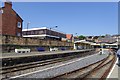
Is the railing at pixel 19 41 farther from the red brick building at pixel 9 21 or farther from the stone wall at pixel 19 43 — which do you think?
the red brick building at pixel 9 21

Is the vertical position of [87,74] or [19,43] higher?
[19,43]

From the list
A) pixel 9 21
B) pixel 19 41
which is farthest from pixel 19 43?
Answer: pixel 9 21

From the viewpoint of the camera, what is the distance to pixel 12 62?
21.9m

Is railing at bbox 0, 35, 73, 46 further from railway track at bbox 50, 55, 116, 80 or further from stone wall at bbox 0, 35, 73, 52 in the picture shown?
railway track at bbox 50, 55, 116, 80

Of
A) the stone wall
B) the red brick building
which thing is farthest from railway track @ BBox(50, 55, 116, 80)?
the red brick building

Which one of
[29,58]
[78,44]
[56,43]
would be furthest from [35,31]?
[29,58]

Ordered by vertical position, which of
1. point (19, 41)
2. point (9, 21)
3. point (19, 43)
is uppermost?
point (9, 21)

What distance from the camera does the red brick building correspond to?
176 feet

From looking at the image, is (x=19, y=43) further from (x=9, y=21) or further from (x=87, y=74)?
(x=87, y=74)

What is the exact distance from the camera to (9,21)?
5594cm

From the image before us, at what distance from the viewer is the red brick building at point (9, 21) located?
2112 inches

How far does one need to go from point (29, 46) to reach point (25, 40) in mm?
2498

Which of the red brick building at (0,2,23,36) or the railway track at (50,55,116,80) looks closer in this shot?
the railway track at (50,55,116,80)

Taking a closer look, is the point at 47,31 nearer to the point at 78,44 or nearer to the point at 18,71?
the point at 78,44
